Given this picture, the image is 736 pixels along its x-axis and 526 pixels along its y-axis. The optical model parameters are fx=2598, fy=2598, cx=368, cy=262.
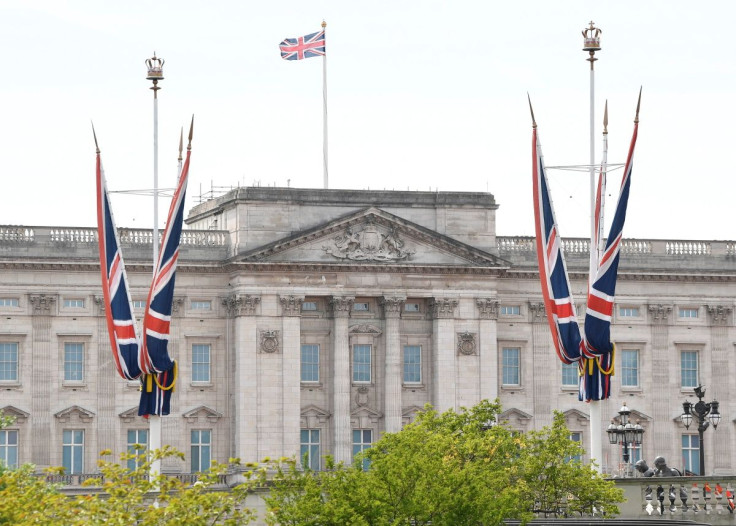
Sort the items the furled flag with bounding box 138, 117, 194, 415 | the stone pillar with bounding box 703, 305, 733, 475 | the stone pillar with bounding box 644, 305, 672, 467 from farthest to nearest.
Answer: the stone pillar with bounding box 703, 305, 733, 475 → the stone pillar with bounding box 644, 305, 672, 467 → the furled flag with bounding box 138, 117, 194, 415

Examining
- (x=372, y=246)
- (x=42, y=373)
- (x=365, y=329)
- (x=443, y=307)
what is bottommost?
(x=42, y=373)

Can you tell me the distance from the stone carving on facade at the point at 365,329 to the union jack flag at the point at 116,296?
37.4m

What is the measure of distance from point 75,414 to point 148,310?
36.2 meters

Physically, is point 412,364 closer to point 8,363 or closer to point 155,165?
point 8,363

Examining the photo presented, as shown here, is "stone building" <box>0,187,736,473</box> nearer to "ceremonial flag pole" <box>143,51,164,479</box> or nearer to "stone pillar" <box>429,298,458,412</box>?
"stone pillar" <box>429,298,458,412</box>

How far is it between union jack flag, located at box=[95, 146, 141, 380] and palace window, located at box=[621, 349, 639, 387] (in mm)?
45888

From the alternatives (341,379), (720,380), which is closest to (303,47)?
(341,379)

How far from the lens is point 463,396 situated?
12469cm

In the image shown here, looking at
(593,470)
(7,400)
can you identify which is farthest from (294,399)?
→ (593,470)

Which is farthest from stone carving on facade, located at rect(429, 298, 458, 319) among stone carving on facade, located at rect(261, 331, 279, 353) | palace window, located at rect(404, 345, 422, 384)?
stone carving on facade, located at rect(261, 331, 279, 353)

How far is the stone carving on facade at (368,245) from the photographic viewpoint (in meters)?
124

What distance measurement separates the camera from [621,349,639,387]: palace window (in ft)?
422

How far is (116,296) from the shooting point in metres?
87.0

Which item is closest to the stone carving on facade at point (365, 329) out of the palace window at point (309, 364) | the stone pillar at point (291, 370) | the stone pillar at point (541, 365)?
the palace window at point (309, 364)
